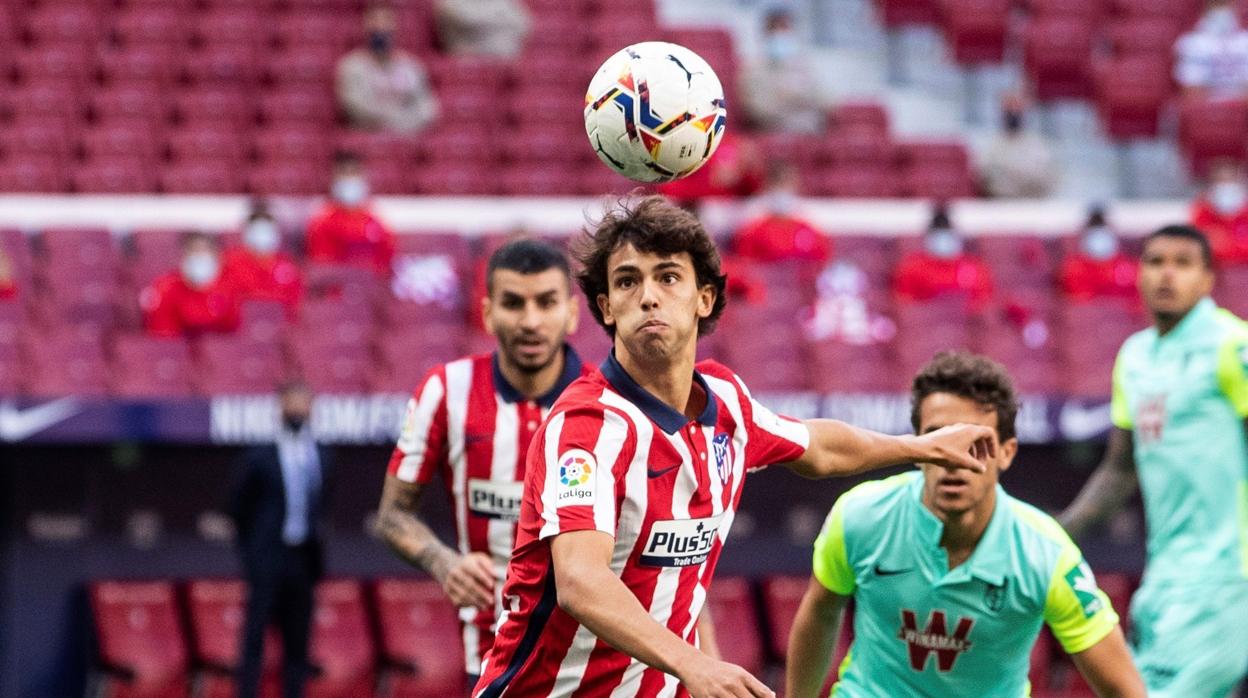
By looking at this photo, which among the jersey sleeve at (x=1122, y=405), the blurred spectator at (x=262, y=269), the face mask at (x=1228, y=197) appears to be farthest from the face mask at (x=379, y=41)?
the jersey sleeve at (x=1122, y=405)

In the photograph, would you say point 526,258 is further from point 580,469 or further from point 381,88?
point 381,88

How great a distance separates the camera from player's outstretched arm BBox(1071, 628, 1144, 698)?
185 inches

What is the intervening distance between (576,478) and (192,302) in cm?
799

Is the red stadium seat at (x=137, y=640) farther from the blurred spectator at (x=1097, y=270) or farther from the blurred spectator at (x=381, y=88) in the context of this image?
the blurred spectator at (x=1097, y=270)

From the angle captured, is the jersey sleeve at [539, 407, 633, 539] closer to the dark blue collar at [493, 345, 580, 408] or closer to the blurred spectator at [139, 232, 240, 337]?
the dark blue collar at [493, 345, 580, 408]

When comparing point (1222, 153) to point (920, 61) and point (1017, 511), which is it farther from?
point (1017, 511)

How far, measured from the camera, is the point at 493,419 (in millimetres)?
5750

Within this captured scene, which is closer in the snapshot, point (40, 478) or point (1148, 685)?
point (1148, 685)

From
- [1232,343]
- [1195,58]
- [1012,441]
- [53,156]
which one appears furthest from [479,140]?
[1012,441]

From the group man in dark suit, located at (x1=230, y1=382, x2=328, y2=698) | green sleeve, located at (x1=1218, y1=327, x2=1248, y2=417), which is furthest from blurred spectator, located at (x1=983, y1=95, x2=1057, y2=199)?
green sleeve, located at (x1=1218, y1=327, x2=1248, y2=417)

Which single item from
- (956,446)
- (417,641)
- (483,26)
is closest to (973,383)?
(956,446)

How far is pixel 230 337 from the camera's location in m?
11.2

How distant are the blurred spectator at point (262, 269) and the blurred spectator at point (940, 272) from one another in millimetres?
4024

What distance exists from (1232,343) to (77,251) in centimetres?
783
